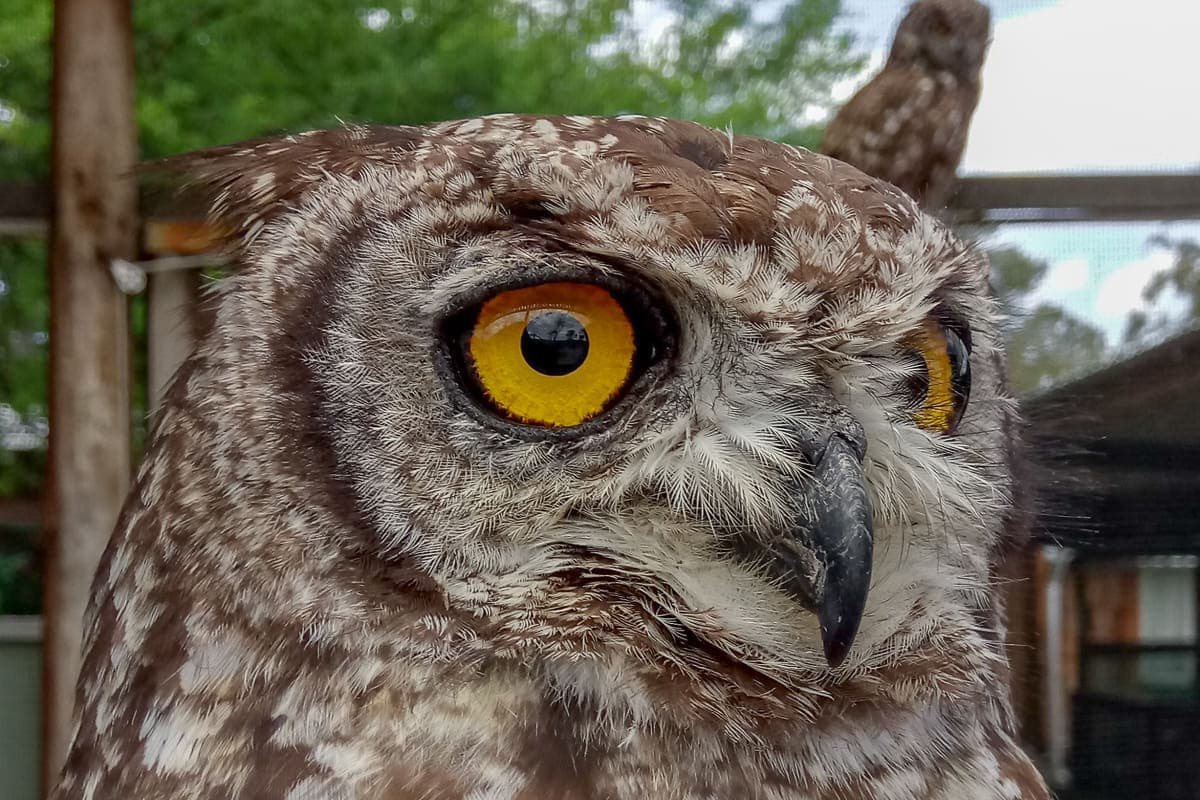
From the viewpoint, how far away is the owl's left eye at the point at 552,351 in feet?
2.50

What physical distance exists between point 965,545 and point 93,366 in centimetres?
157

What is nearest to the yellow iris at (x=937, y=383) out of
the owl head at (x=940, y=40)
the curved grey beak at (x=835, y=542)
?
the curved grey beak at (x=835, y=542)

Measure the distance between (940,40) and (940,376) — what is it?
1.80 m

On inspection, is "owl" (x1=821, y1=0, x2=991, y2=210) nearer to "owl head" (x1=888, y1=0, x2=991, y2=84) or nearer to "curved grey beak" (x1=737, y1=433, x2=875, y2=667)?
"owl head" (x1=888, y1=0, x2=991, y2=84)

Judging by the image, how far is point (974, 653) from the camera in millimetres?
917

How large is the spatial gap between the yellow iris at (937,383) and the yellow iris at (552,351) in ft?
0.90

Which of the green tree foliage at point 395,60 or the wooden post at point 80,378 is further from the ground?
the green tree foliage at point 395,60

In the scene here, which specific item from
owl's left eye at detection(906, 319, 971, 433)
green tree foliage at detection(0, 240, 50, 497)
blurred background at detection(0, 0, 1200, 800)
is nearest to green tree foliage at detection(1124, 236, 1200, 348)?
blurred background at detection(0, 0, 1200, 800)

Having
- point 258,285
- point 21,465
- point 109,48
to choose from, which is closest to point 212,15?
point 109,48

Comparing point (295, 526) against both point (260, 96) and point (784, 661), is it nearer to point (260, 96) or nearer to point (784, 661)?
point (784, 661)

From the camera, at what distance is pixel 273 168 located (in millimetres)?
939

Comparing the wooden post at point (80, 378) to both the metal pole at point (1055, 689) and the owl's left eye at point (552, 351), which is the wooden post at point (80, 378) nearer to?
the owl's left eye at point (552, 351)

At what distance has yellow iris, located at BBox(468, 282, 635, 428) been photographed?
76cm

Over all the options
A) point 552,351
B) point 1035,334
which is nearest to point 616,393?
point 552,351
